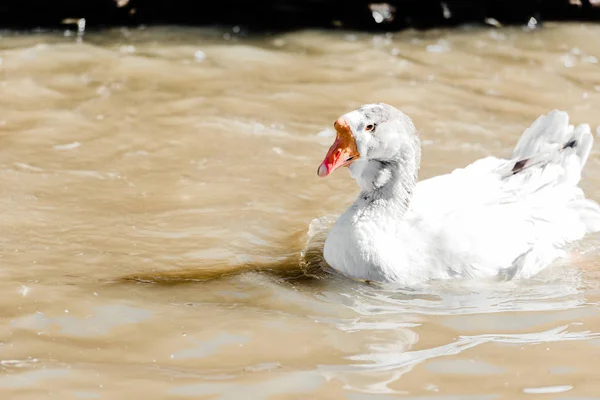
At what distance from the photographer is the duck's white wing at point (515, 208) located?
5359 millimetres

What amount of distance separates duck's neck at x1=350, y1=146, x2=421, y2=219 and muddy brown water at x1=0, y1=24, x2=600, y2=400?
1.58 ft

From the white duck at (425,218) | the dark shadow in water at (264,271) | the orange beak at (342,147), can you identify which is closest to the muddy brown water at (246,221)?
the dark shadow in water at (264,271)

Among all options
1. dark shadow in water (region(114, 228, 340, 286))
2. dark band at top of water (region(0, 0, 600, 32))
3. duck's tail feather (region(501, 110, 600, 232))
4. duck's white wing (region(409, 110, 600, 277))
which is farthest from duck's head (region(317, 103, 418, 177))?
dark band at top of water (region(0, 0, 600, 32))

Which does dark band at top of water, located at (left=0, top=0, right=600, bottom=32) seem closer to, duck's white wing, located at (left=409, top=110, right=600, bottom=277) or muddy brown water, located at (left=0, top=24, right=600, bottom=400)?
muddy brown water, located at (left=0, top=24, right=600, bottom=400)

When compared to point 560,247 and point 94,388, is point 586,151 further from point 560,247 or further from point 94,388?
point 94,388

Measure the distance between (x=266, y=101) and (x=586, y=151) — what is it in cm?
333

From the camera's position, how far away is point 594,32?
434 inches

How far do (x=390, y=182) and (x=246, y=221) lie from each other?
45.7 inches

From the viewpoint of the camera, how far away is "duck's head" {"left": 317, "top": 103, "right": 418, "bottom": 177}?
5.23 m

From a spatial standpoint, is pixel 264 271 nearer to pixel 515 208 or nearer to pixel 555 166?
pixel 515 208

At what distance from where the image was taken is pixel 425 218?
548 centimetres

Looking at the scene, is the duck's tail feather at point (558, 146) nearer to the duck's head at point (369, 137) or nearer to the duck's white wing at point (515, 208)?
the duck's white wing at point (515, 208)

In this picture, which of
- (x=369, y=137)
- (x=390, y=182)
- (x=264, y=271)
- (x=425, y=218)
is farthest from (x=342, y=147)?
(x=264, y=271)

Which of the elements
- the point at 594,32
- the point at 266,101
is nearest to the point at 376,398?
the point at 266,101
